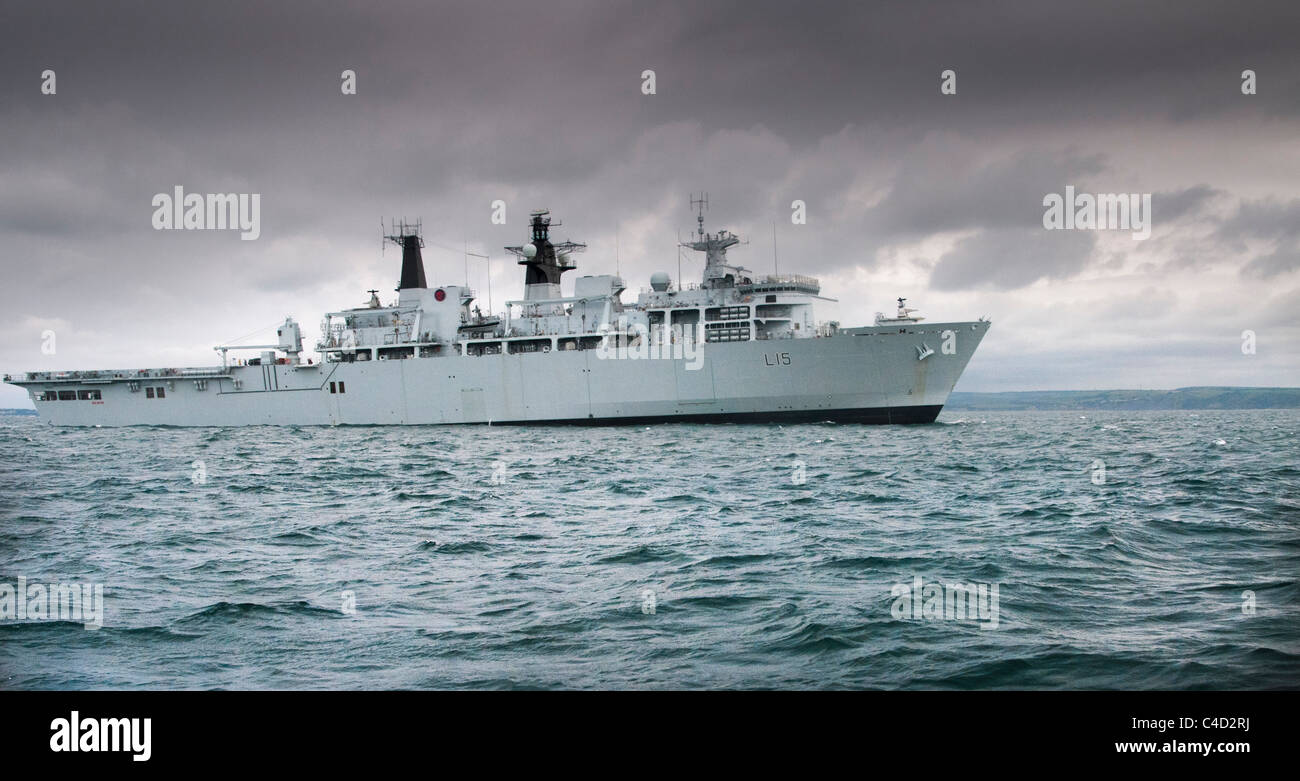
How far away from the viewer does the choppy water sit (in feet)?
21.1

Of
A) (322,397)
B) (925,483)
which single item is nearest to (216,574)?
(925,483)

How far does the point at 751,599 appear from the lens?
8.64 m

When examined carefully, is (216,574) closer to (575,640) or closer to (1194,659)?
(575,640)

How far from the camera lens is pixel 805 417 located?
4466 cm

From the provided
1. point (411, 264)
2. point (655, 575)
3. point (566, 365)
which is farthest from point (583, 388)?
point (655, 575)

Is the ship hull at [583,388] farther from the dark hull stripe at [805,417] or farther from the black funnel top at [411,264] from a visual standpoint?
the black funnel top at [411,264]

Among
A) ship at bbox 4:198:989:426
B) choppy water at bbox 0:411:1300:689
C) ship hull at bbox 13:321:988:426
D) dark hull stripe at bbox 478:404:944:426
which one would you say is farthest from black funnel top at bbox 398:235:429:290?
choppy water at bbox 0:411:1300:689

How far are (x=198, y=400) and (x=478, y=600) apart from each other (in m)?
56.3

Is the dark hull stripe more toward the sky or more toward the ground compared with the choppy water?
more toward the sky

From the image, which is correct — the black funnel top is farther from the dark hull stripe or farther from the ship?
the dark hull stripe

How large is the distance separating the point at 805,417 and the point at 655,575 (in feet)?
118

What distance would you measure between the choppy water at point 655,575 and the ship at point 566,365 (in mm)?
20770

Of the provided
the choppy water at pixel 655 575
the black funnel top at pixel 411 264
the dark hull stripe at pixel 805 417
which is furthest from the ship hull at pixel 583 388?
the choppy water at pixel 655 575

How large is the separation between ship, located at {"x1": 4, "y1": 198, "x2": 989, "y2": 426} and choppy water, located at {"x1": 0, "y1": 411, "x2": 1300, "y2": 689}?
68.1ft
